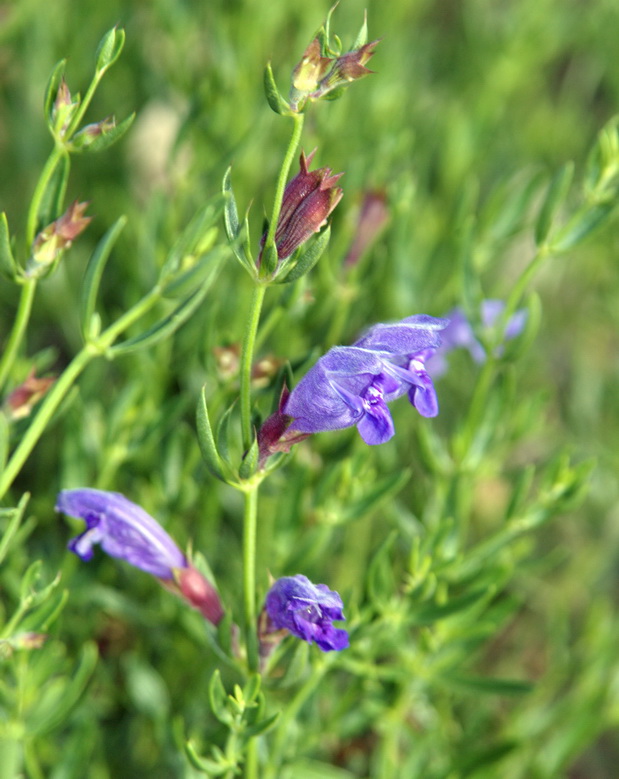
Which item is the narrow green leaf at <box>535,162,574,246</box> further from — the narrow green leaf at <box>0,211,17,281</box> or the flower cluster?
the narrow green leaf at <box>0,211,17,281</box>

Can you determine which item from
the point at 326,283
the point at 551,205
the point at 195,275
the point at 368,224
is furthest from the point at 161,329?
the point at 551,205

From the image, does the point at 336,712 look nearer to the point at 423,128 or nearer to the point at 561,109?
the point at 423,128

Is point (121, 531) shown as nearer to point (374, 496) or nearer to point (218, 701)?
point (218, 701)

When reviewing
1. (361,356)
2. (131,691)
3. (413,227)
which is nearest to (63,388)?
(361,356)

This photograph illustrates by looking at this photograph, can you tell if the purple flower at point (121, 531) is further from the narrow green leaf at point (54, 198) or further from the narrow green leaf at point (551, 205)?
the narrow green leaf at point (551, 205)

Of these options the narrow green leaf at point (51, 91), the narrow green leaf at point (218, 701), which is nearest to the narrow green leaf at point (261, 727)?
the narrow green leaf at point (218, 701)
